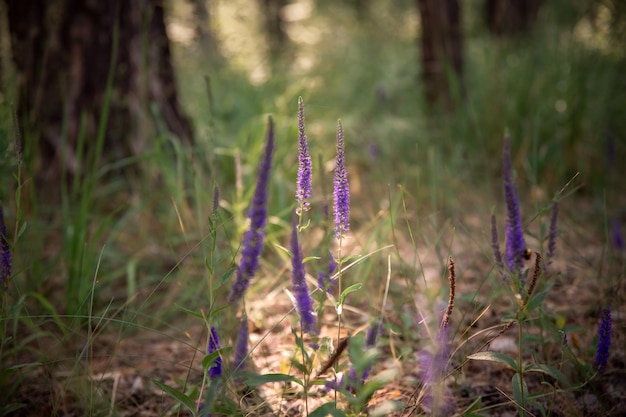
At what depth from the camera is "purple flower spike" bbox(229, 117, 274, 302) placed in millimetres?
857

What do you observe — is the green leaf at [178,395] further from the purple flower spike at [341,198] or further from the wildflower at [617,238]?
the wildflower at [617,238]

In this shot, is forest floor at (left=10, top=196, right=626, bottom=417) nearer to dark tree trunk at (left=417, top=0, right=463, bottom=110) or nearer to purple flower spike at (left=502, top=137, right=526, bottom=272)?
purple flower spike at (left=502, top=137, right=526, bottom=272)

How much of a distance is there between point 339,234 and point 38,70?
2.53m

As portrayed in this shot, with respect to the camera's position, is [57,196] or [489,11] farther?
[489,11]

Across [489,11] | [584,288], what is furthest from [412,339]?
[489,11]

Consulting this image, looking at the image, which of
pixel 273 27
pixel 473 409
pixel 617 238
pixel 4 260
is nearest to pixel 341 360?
pixel 473 409

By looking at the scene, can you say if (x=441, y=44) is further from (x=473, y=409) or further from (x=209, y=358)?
(x=209, y=358)

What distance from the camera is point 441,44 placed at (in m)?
4.09

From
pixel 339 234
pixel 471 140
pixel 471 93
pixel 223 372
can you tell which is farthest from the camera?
pixel 471 93

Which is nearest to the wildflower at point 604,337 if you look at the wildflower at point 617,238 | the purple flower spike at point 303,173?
the purple flower spike at point 303,173

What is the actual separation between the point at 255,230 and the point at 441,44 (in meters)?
3.71

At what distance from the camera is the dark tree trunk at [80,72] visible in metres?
2.75

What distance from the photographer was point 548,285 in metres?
1.32

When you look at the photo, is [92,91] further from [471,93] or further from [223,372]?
[471,93]
